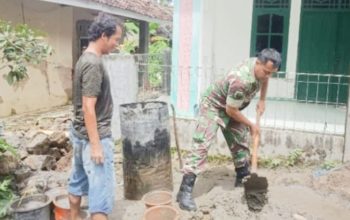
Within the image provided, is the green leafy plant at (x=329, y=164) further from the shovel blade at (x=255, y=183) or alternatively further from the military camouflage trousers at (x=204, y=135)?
the shovel blade at (x=255, y=183)

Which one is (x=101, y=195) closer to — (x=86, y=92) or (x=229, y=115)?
(x=86, y=92)

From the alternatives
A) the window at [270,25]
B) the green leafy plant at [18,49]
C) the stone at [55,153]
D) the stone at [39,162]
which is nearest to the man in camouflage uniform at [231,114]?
the green leafy plant at [18,49]

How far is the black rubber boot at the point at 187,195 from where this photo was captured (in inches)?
160

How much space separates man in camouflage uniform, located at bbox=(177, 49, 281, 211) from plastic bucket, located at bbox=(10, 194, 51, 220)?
1.36 meters

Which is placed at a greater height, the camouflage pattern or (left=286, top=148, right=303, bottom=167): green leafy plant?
the camouflage pattern

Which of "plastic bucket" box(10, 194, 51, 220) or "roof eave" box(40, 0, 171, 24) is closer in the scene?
"plastic bucket" box(10, 194, 51, 220)

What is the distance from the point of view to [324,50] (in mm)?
7859

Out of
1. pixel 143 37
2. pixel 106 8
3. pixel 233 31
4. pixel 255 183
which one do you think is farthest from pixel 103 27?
pixel 143 37

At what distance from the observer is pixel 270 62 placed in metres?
3.76

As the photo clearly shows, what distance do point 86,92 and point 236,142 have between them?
2116mm

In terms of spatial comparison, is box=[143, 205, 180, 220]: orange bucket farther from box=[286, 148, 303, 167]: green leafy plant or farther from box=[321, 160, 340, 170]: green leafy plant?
box=[321, 160, 340, 170]: green leafy plant

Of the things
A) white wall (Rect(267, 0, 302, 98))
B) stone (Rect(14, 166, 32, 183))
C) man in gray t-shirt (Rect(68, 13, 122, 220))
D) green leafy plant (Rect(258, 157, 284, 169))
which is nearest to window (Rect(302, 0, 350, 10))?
white wall (Rect(267, 0, 302, 98))

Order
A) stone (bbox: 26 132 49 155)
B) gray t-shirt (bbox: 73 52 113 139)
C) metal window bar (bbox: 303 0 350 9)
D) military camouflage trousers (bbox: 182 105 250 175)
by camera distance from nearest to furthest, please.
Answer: gray t-shirt (bbox: 73 52 113 139)
military camouflage trousers (bbox: 182 105 250 175)
stone (bbox: 26 132 49 155)
metal window bar (bbox: 303 0 350 9)

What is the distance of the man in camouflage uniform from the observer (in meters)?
3.88
